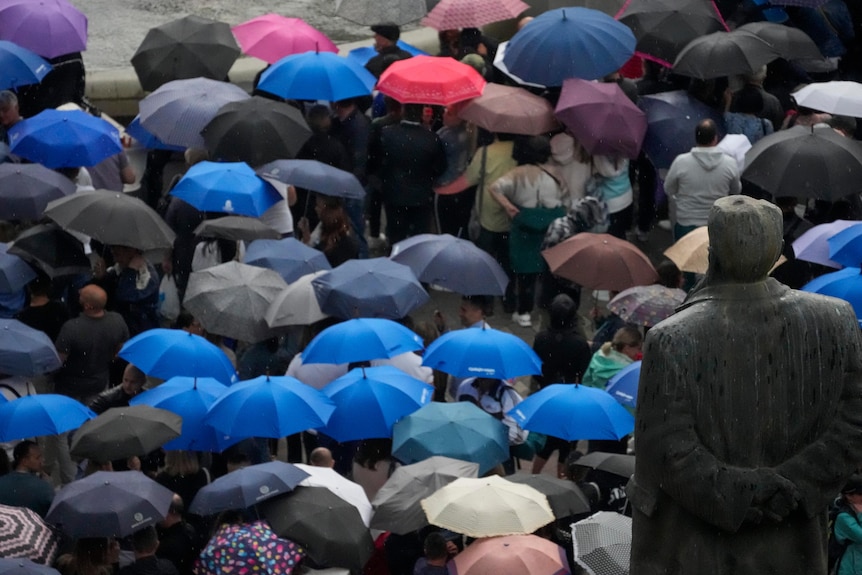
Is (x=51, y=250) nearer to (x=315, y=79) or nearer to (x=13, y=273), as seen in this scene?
(x=13, y=273)

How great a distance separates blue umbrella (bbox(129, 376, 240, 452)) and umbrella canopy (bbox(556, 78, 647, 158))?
4255mm

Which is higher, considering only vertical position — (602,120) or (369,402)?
(602,120)

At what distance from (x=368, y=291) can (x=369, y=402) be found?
64.1 inches

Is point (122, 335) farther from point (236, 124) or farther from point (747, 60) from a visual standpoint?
point (747, 60)

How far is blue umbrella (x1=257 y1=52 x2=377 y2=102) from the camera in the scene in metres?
14.8

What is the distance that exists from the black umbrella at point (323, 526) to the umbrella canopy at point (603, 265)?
3.68m

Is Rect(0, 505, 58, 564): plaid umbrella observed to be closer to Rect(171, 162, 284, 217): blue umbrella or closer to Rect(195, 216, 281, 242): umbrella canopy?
Rect(195, 216, 281, 242): umbrella canopy

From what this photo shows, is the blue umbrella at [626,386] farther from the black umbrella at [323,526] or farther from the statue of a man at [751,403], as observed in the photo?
the statue of a man at [751,403]

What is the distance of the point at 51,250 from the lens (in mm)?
12516

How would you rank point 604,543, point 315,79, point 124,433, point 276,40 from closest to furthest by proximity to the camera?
point 604,543, point 124,433, point 315,79, point 276,40

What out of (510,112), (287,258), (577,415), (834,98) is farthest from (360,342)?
(834,98)

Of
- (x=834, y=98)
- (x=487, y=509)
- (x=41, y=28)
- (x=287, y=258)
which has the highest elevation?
(x=834, y=98)

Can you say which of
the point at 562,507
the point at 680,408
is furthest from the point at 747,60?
the point at 680,408

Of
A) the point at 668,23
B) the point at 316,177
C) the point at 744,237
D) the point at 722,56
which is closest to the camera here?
the point at 744,237
